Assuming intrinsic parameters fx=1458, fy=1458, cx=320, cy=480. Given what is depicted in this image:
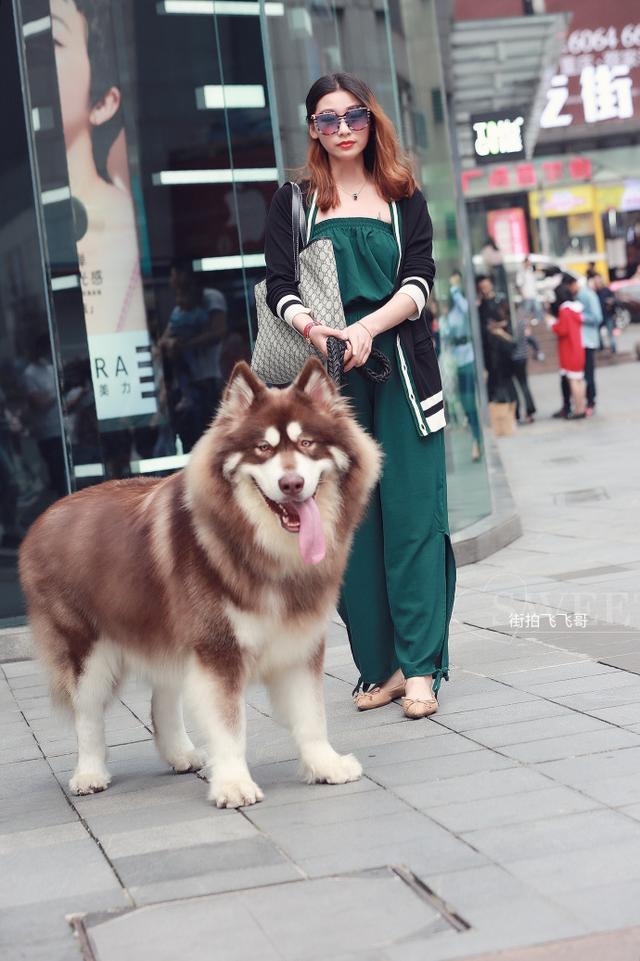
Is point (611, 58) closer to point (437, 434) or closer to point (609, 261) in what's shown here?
point (609, 261)

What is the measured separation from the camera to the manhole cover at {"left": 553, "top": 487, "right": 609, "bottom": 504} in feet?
40.8

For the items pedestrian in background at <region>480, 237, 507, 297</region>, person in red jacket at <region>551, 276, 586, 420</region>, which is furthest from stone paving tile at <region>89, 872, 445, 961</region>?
pedestrian in background at <region>480, 237, 507, 297</region>

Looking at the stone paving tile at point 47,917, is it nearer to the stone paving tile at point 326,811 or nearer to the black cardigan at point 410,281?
the stone paving tile at point 326,811

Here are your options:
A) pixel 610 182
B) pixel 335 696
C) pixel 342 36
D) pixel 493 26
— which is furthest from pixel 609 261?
pixel 335 696

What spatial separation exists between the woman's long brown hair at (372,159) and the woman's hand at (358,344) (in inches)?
23.9

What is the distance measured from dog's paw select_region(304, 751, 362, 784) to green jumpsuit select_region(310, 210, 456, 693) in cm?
96

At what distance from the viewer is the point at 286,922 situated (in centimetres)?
343

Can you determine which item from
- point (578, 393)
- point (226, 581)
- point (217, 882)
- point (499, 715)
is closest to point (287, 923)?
point (217, 882)

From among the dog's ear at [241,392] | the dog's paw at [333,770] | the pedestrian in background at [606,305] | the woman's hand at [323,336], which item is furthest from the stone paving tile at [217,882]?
the pedestrian in background at [606,305]

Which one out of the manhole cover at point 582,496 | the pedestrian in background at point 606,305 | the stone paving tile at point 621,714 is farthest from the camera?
the pedestrian in background at point 606,305

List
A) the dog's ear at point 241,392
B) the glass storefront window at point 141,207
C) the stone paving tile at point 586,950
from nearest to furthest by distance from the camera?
the stone paving tile at point 586,950, the dog's ear at point 241,392, the glass storefront window at point 141,207

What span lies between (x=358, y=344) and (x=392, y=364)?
0.42 m

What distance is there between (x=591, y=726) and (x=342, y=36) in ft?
20.5

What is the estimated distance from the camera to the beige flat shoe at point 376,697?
584 cm
